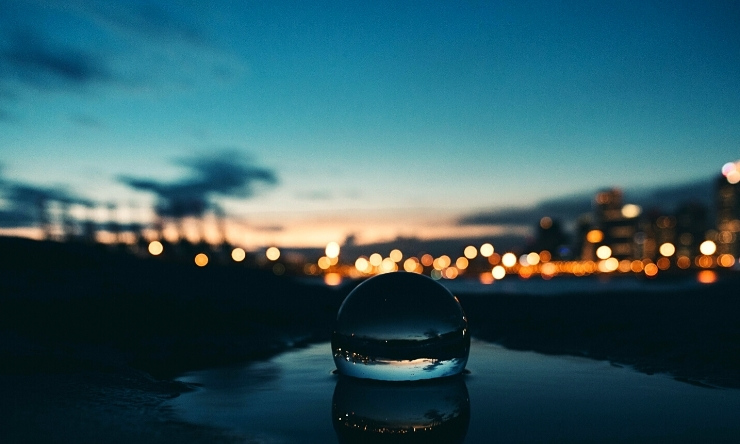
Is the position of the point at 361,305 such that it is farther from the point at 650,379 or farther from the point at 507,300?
the point at 507,300

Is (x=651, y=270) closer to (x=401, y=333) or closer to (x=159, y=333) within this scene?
(x=159, y=333)

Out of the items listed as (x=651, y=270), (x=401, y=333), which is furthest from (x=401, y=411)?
(x=651, y=270)

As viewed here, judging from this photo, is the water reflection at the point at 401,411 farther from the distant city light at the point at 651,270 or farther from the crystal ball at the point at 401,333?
the distant city light at the point at 651,270

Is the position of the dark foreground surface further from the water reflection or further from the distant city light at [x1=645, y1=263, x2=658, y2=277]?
the distant city light at [x1=645, y1=263, x2=658, y2=277]

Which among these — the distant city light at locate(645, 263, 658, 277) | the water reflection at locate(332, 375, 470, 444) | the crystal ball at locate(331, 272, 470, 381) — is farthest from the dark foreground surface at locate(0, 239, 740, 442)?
the distant city light at locate(645, 263, 658, 277)

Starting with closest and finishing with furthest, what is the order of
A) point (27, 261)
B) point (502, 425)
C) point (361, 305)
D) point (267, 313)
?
point (502, 425) → point (361, 305) → point (267, 313) → point (27, 261)

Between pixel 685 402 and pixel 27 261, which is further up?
pixel 27 261

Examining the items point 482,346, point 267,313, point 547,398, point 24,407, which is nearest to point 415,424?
point 547,398
